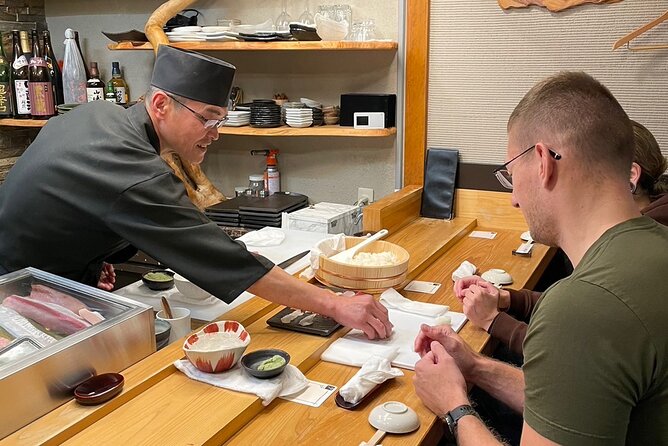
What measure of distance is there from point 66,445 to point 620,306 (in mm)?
974

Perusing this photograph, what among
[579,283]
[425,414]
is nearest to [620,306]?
[579,283]

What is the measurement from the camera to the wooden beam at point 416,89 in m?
2.81

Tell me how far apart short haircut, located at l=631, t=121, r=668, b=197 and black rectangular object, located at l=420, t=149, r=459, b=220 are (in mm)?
1019

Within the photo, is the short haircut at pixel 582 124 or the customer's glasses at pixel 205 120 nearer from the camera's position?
the short haircut at pixel 582 124

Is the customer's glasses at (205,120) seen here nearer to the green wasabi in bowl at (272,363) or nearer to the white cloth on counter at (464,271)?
the green wasabi in bowl at (272,363)

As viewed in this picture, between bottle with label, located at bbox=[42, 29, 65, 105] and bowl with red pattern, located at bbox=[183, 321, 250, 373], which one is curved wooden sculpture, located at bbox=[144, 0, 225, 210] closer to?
bottle with label, located at bbox=[42, 29, 65, 105]

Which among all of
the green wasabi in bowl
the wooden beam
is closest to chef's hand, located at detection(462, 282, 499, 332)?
the green wasabi in bowl

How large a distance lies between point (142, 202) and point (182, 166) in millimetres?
1587

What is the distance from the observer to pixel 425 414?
1327mm

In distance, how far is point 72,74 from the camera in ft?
11.4

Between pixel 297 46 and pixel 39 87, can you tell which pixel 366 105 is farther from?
pixel 39 87

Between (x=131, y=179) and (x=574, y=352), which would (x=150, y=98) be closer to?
(x=131, y=179)

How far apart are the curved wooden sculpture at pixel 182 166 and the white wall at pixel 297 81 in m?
0.22

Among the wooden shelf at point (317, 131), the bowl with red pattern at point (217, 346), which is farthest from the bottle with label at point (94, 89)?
the bowl with red pattern at point (217, 346)
